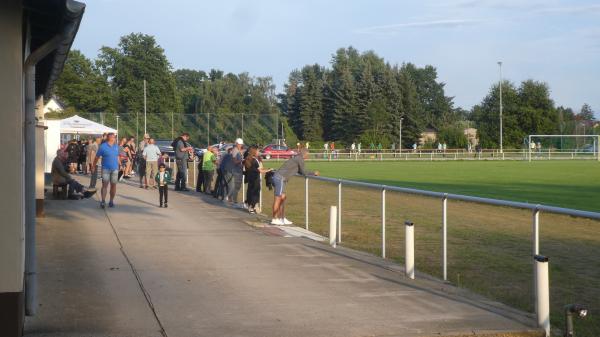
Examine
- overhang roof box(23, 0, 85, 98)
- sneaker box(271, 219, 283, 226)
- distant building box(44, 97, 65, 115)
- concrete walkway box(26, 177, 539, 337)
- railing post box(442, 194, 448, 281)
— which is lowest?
concrete walkway box(26, 177, 539, 337)

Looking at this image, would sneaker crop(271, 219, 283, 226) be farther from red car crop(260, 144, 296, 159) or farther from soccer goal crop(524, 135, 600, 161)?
soccer goal crop(524, 135, 600, 161)

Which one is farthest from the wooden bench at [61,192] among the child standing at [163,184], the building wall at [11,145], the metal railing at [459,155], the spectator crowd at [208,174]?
the metal railing at [459,155]

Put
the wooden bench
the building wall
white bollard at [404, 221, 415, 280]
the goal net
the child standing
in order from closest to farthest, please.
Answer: the building wall
white bollard at [404, 221, 415, 280]
the child standing
the wooden bench
the goal net

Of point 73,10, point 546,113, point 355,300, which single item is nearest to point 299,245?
point 355,300

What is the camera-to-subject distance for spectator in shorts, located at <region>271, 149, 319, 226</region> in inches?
675

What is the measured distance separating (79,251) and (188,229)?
3.52m

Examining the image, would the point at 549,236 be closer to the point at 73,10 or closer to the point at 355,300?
the point at 355,300

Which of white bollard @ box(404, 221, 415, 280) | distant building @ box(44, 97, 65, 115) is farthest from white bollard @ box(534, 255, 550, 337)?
distant building @ box(44, 97, 65, 115)

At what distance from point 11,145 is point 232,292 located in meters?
3.45

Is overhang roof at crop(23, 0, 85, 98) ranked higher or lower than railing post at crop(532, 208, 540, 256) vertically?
higher

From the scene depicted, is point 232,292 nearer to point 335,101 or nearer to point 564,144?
point 564,144

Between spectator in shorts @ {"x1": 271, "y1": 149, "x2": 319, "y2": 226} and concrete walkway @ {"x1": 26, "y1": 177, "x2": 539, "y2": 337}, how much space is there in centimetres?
209

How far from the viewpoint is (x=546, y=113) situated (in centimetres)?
9644

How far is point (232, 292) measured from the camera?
9453 millimetres
